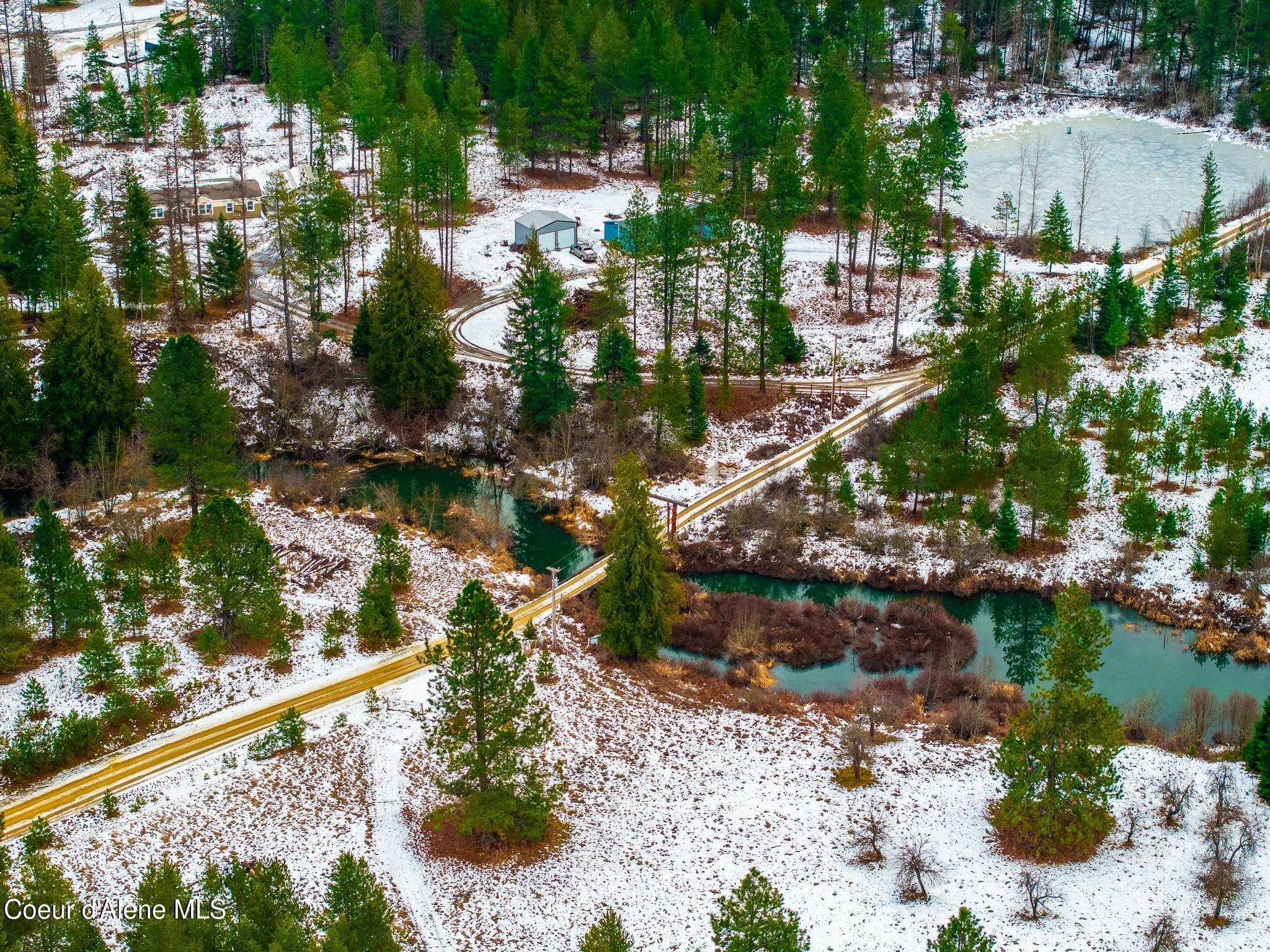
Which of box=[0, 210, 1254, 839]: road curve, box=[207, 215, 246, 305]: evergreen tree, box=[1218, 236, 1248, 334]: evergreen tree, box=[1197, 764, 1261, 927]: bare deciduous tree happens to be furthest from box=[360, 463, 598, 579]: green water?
box=[1218, 236, 1248, 334]: evergreen tree

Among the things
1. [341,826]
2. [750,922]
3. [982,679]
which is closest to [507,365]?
[982,679]

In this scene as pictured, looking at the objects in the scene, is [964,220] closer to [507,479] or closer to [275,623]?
[507,479]

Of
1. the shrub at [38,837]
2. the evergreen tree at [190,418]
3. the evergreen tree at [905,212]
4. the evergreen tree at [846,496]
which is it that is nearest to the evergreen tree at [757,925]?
the shrub at [38,837]

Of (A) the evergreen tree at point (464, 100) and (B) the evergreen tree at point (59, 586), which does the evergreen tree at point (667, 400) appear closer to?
(B) the evergreen tree at point (59, 586)

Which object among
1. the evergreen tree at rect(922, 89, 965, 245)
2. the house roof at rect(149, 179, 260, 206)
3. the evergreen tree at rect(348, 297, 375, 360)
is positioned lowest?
the evergreen tree at rect(348, 297, 375, 360)

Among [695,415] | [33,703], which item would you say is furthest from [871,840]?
[695,415]

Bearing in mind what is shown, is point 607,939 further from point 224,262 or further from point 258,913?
point 224,262

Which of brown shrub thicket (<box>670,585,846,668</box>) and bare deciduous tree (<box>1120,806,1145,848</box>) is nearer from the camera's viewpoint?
bare deciduous tree (<box>1120,806,1145,848</box>)

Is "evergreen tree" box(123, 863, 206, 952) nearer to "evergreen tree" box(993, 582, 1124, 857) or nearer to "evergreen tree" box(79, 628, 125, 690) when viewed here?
"evergreen tree" box(79, 628, 125, 690)
